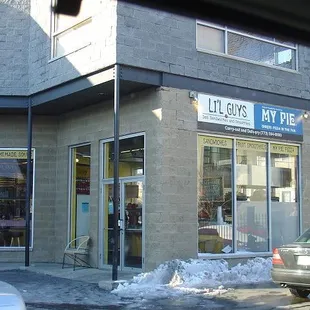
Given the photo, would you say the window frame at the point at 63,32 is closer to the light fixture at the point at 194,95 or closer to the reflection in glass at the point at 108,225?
the light fixture at the point at 194,95

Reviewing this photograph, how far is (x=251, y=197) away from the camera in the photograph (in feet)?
41.8

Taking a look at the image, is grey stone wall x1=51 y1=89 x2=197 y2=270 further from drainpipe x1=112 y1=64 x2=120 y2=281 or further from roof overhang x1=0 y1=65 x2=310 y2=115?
drainpipe x1=112 y1=64 x2=120 y2=281

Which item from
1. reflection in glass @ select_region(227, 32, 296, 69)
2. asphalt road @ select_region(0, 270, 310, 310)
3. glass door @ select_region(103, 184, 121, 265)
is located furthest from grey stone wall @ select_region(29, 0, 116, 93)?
asphalt road @ select_region(0, 270, 310, 310)

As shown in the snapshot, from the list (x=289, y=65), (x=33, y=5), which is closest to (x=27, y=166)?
(x=33, y=5)

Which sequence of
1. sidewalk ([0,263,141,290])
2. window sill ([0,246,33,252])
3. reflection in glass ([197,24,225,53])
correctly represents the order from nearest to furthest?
1. sidewalk ([0,263,141,290])
2. reflection in glass ([197,24,225,53])
3. window sill ([0,246,33,252])

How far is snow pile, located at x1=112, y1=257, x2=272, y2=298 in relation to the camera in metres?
9.52

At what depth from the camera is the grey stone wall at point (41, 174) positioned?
1409 cm

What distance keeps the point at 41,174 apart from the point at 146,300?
6586mm

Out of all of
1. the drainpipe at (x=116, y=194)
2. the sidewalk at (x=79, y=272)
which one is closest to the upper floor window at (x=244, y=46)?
the drainpipe at (x=116, y=194)

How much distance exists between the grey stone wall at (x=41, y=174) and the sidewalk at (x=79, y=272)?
1.71ft

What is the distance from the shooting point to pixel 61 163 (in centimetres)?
1423

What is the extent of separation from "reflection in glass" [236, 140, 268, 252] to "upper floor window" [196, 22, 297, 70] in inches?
87.3

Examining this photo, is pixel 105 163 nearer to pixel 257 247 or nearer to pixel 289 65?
pixel 257 247

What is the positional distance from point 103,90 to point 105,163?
6.52 feet
